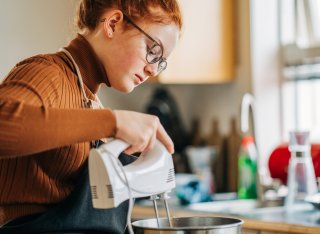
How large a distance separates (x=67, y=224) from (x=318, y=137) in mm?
1887

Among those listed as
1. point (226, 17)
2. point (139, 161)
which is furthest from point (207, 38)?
point (139, 161)

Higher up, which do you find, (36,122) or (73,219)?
(36,122)

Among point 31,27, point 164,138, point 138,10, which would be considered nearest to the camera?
point 164,138

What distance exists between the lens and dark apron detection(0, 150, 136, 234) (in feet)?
4.23

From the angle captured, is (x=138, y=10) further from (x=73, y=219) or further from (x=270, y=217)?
(x=270, y=217)

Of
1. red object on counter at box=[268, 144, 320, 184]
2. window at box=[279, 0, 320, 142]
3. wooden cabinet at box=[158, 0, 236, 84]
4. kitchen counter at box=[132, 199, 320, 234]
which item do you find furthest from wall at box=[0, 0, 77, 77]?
red object on counter at box=[268, 144, 320, 184]

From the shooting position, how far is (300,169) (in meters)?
2.50

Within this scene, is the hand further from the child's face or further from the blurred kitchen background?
the blurred kitchen background

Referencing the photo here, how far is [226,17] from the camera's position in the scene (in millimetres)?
3189

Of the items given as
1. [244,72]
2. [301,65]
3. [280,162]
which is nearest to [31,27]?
[244,72]

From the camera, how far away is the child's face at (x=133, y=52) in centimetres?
142

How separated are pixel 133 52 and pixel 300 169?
50.0 inches

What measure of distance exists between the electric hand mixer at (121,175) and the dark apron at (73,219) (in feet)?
0.45

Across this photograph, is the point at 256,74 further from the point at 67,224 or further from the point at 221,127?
the point at 67,224
